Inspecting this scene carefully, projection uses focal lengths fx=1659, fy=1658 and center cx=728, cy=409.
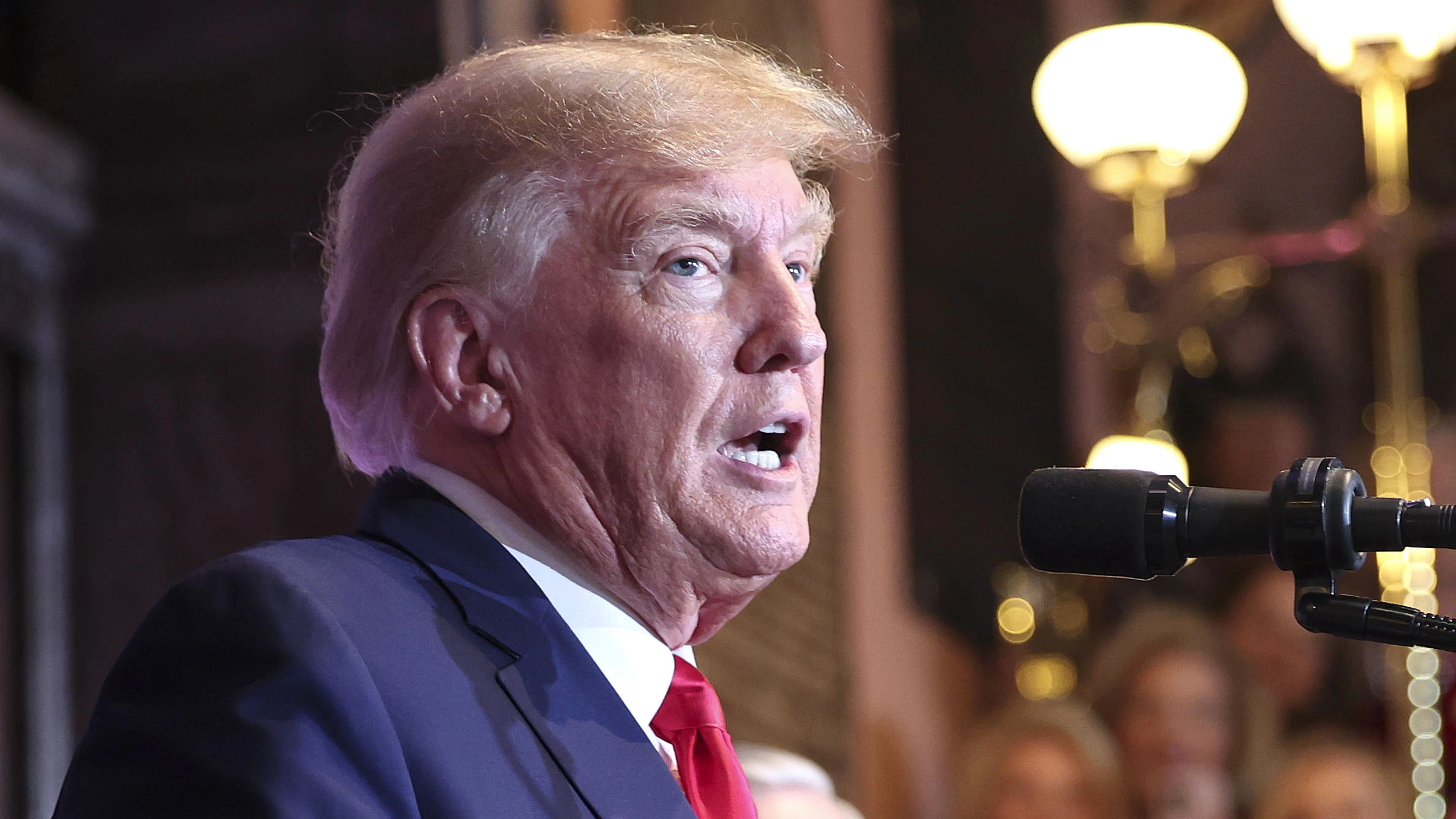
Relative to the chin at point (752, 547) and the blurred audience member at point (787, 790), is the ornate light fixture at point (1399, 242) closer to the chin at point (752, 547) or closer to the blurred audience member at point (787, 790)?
the blurred audience member at point (787, 790)

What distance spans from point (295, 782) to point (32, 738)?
2.78 metres

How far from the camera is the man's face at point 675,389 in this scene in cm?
166

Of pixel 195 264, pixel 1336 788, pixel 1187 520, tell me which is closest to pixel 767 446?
pixel 1187 520

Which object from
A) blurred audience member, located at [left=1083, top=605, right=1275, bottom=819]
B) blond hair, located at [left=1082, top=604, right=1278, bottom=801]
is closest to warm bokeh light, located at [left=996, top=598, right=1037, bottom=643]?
blond hair, located at [left=1082, top=604, right=1278, bottom=801]

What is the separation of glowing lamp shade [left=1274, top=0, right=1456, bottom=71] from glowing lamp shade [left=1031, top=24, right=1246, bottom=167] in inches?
18.9

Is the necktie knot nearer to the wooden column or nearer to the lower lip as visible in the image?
the lower lip

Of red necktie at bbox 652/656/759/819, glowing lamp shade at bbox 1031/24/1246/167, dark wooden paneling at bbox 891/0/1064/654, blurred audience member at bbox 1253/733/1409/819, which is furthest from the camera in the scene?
dark wooden paneling at bbox 891/0/1064/654

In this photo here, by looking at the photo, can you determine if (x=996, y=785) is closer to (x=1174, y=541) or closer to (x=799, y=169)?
(x=799, y=169)

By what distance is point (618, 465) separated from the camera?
5.48ft

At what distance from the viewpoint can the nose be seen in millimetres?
1689

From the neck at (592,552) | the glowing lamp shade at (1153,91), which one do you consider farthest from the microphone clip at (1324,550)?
the glowing lamp shade at (1153,91)

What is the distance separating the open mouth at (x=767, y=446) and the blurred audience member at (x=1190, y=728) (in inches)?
157

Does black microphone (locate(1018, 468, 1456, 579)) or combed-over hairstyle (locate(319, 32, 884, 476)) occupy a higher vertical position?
combed-over hairstyle (locate(319, 32, 884, 476))

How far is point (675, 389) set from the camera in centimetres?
167
